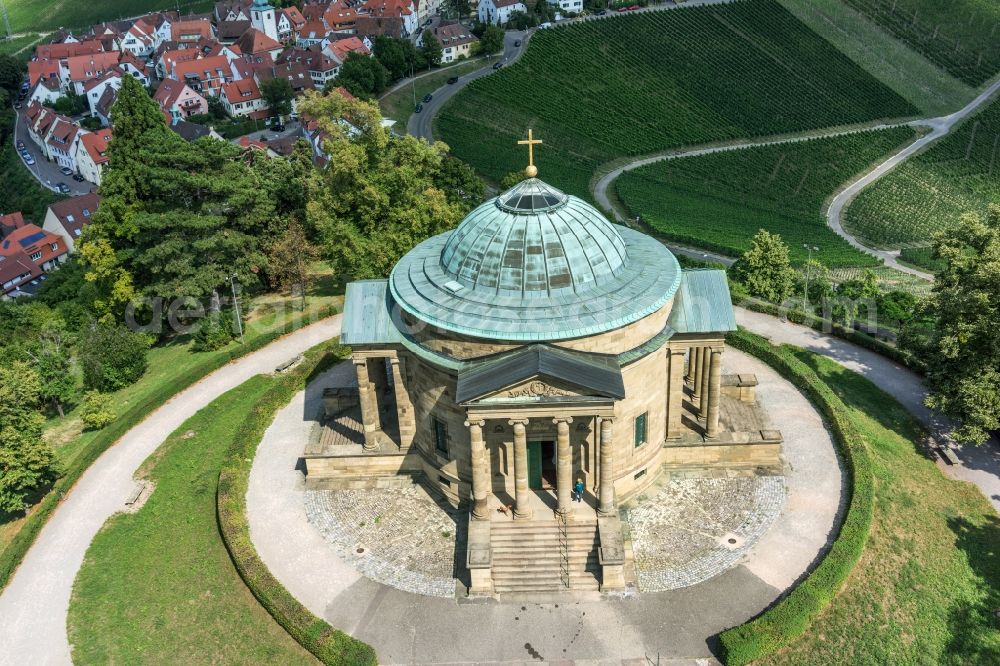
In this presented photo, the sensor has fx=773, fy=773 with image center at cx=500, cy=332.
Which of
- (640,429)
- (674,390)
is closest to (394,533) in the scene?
(640,429)

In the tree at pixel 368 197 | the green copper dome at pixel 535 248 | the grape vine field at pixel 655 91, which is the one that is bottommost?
the grape vine field at pixel 655 91

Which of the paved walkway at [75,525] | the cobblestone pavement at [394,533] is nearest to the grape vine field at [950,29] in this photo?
the paved walkway at [75,525]

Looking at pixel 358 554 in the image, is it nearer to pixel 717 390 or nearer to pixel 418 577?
pixel 418 577

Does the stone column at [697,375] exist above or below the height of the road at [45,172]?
above

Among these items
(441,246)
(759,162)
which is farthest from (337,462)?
(759,162)

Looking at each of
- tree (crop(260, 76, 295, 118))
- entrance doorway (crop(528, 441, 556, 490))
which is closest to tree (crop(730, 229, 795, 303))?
entrance doorway (crop(528, 441, 556, 490))

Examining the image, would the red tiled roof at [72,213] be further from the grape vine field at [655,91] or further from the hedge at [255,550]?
the hedge at [255,550]
